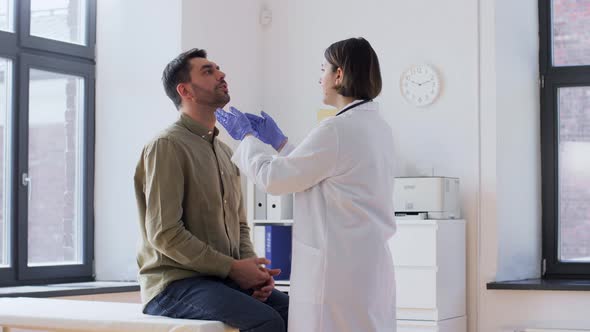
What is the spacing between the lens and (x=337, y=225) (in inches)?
101

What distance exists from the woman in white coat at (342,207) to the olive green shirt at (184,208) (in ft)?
0.55

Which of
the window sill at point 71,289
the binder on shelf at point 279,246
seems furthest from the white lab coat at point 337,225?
the binder on shelf at point 279,246

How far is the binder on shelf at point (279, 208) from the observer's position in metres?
4.85

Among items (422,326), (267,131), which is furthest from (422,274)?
(267,131)

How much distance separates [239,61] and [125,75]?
2.35ft

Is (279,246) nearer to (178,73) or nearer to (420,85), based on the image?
(420,85)

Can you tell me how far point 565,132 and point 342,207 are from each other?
3.02 meters

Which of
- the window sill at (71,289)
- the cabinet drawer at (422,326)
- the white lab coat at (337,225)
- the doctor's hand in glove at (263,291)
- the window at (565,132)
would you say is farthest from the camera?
the window at (565,132)

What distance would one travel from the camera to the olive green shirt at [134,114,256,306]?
2.58 meters

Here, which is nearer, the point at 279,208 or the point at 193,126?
the point at 193,126

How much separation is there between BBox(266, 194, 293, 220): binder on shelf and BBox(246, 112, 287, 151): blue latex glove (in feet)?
6.69

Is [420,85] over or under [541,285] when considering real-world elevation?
over

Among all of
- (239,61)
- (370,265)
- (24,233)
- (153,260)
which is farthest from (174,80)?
(239,61)

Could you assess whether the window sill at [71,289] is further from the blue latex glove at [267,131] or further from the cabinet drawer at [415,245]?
the blue latex glove at [267,131]
